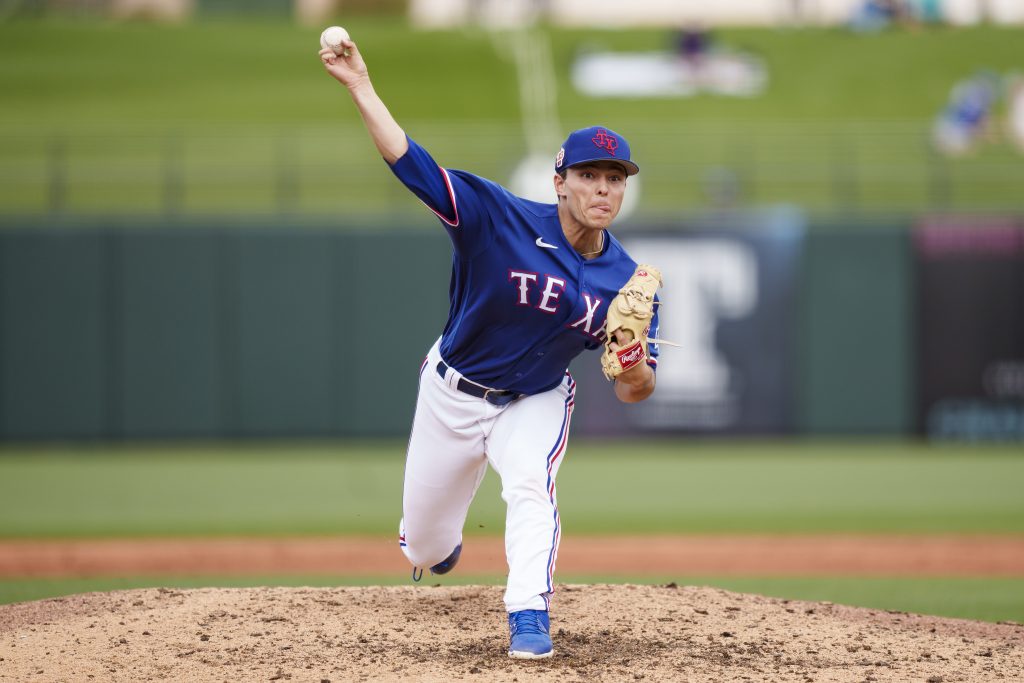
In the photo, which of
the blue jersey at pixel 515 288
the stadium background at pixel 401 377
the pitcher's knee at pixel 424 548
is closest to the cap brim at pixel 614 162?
the blue jersey at pixel 515 288

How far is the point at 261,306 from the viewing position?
44.9 feet

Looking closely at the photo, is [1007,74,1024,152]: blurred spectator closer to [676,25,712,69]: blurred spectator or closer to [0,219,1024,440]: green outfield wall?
[676,25,712,69]: blurred spectator

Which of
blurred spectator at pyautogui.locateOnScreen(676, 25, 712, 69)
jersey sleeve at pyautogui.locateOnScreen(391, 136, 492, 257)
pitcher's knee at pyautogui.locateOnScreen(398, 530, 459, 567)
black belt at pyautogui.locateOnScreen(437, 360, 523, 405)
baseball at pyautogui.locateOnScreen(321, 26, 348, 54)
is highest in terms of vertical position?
blurred spectator at pyautogui.locateOnScreen(676, 25, 712, 69)

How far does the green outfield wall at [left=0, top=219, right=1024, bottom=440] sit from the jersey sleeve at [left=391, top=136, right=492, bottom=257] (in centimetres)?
849

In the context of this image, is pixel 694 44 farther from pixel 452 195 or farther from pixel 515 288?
pixel 452 195

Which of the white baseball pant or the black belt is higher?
the black belt

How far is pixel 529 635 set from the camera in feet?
15.4

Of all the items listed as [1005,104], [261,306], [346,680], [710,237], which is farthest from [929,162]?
[346,680]

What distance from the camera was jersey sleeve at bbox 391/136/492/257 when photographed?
15.2 ft

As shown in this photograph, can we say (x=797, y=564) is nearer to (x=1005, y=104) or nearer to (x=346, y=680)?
(x=346, y=680)

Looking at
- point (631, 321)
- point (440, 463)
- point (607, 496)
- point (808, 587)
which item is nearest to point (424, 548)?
point (440, 463)

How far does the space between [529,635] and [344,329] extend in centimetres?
930

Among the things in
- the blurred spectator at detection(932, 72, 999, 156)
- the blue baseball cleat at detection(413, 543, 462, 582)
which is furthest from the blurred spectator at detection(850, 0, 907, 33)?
the blue baseball cleat at detection(413, 543, 462, 582)

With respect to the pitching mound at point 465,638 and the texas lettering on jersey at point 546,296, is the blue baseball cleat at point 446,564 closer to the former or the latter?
the pitching mound at point 465,638
